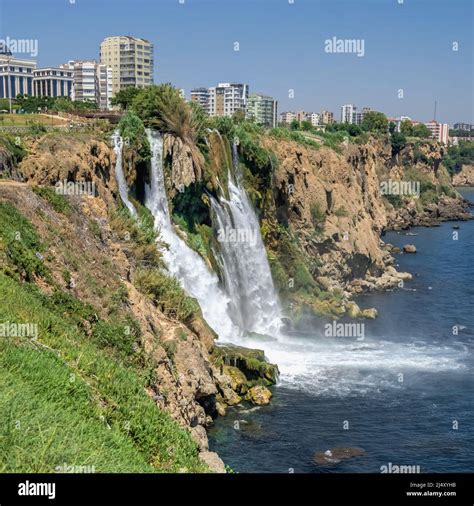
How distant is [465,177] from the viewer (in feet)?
534

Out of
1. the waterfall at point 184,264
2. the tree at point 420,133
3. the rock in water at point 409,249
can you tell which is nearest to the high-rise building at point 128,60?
the tree at point 420,133

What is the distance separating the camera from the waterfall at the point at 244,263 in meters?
38.4

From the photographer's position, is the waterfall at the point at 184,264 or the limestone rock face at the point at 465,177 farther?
the limestone rock face at the point at 465,177

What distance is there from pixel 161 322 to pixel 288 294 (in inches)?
843

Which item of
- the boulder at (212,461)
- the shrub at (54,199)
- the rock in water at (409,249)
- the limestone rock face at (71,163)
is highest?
the limestone rock face at (71,163)

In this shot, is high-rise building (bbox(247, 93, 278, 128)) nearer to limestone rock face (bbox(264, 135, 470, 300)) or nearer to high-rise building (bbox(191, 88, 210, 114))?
high-rise building (bbox(191, 88, 210, 114))

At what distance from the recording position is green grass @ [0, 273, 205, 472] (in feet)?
33.1

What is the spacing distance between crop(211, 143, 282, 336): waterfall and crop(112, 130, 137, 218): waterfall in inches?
305

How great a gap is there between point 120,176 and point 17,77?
14782 centimetres

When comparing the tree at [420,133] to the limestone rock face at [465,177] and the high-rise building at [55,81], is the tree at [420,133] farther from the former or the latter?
the high-rise building at [55,81]

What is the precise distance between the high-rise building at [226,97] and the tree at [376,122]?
3065 inches

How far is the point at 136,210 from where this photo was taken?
104 feet

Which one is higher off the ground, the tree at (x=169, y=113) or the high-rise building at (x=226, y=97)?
the high-rise building at (x=226, y=97)

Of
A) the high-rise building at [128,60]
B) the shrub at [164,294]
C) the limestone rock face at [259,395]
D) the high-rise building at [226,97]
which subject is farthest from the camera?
the high-rise building at [226,97]
